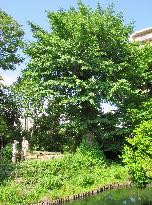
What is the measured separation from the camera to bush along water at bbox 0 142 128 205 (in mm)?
25156

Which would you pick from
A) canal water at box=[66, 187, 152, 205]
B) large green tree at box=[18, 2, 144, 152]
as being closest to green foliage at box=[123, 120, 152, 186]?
canal water at box=[66, 187, 152, 205]

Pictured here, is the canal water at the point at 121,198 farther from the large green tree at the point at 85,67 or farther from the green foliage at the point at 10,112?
the green foliage at the point at 10,112

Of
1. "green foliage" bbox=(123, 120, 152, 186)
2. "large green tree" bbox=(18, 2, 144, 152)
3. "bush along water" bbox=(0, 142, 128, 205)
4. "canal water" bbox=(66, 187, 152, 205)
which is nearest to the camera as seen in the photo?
"green foliage" bbox=(123, 120, 152, 186)

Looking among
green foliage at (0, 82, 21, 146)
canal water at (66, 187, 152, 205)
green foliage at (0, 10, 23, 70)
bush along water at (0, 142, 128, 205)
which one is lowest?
canal water at (66, 187, 152, 205)

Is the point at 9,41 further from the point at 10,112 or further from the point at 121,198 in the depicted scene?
the point at 121,198

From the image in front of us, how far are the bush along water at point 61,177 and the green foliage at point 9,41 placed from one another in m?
11.4

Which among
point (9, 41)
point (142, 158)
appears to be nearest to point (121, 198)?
point (142, 158)

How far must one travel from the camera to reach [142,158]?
62.3 feet

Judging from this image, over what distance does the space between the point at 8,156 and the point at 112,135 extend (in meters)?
9.60

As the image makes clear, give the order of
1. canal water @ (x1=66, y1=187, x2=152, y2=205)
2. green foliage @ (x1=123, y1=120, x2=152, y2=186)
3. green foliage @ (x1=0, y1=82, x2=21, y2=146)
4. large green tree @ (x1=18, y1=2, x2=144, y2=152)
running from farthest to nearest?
1. green foliage @ (x1=0, y1=82, x2=21, y2=146)
2. large green tree @ (x1=18, y1=2, x2=144, y2=152)
3. canal water @ (x1=66, y1=187, x2=152, y2=205)
4. green foliage @ (x1=123, y1=120, x2=152, y2=186)

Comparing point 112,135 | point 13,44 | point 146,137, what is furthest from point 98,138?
point 146,137

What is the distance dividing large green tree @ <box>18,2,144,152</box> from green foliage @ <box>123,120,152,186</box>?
15274 millimetres

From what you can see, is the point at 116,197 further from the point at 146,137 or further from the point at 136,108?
the point at 136,108

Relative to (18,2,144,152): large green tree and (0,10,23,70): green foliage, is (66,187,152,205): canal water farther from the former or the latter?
(0,10,23,70): green foliage
